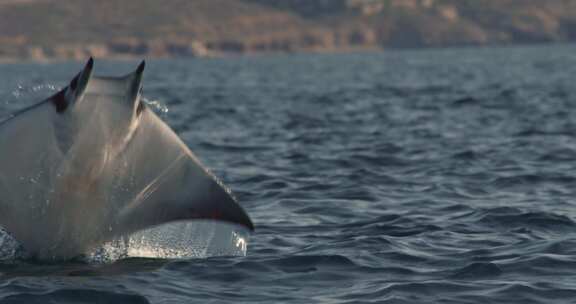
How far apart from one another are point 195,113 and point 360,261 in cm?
2547

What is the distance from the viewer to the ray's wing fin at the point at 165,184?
1066 centimetres

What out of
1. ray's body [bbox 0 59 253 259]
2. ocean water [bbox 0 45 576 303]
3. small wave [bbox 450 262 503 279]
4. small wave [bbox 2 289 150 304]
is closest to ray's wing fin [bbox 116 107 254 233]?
ray's body [bbox 0 59 253 259]

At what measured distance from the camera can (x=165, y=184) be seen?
427 inches

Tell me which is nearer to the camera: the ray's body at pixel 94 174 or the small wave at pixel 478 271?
the ray's body at pixel 94 174

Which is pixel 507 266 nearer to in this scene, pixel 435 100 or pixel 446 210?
pixel 446 210

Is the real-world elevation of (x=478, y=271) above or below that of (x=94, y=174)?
below

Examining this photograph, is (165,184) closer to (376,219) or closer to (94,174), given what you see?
(94,174)

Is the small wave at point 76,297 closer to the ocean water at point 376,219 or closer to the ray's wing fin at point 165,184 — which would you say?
the ocean water at point 376,219

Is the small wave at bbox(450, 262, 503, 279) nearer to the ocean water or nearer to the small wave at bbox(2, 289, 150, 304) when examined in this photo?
the ocean water

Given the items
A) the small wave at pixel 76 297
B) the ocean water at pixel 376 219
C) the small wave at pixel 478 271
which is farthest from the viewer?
the small wave at pixel 478 271

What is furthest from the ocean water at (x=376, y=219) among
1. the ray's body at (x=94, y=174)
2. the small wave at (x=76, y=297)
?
the ray's body at (x=94, y=174)

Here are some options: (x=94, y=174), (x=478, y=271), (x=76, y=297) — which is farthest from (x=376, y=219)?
(x=76, y=297)

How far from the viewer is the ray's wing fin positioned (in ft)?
35.0

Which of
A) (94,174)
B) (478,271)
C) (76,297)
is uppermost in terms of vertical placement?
(94,174)
